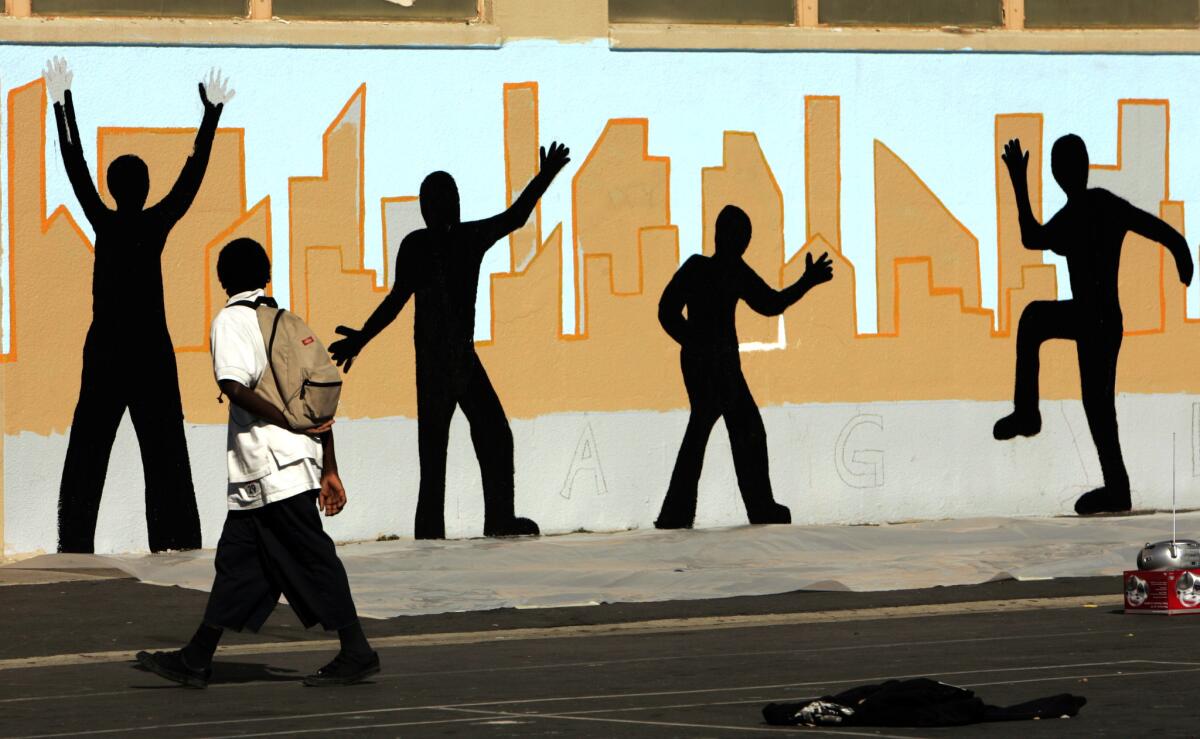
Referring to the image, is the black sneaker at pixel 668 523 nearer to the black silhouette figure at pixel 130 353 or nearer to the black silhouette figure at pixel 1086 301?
the black silhouette figure at pixel 1086 301

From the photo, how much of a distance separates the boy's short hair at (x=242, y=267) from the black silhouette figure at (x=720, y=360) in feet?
22.1

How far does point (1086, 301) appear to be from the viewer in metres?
17.0

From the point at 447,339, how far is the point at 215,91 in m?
2.37

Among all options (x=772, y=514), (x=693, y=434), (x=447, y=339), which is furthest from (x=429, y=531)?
(x=772, y=514)

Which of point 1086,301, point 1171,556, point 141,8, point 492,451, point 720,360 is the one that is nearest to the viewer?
point 1171,556

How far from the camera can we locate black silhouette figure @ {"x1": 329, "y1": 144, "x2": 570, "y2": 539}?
50.5ft

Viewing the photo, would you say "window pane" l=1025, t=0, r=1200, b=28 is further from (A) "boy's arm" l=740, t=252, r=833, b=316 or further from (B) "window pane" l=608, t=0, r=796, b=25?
(A) "boy's arm" l=740, t=252, r=833, b=316

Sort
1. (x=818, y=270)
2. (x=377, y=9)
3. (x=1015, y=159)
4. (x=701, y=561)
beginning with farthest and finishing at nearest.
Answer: (x=1015, y=159), (x=818, y=270), (x=377, y=9), (x=701, y=561)

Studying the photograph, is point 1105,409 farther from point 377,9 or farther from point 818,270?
point 377,9

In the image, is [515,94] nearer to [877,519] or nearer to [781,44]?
[781,44]

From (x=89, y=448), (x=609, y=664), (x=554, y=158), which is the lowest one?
(x=609, y=664)

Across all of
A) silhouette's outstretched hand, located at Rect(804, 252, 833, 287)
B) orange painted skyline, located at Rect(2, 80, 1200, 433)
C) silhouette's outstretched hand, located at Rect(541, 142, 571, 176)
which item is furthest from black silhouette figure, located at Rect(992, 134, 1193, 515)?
silhouette's outstretched hand, located at Rect(541, 142, 571, 176)

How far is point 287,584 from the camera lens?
923cm

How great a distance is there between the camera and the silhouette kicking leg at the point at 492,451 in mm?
15523
